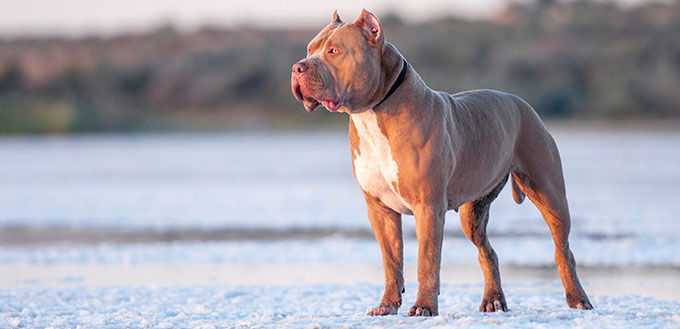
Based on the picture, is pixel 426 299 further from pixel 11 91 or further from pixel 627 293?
pixel 11 91

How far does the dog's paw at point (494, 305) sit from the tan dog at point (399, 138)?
27.4 inches

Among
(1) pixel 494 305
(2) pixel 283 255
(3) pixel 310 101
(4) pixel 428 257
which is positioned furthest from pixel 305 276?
(3) pixel 310 101

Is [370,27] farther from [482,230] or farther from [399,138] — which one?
[482,230]

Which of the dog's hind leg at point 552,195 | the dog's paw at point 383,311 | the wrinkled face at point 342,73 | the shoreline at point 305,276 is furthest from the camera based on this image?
the shoreline at point 305,276

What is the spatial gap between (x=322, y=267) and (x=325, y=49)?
3665 mm

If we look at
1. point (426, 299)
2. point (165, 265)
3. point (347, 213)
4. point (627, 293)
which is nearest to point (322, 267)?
point (165, 265)

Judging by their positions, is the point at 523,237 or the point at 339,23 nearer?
the point at 339,23

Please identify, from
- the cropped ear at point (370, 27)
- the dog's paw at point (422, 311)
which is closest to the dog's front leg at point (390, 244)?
the dog's paw at point (422, 311)

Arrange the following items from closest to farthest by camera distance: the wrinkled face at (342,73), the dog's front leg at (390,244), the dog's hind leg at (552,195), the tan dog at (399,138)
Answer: the wrinkled face at (342,73), the tan dog at (399,138), the dog's front leg at (390,244), the dog's hind leg at (552,195)

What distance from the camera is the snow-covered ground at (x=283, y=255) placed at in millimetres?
6785

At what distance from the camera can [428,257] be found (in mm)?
6059

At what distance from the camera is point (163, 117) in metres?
46.2

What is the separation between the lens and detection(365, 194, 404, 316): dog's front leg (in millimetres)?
6367

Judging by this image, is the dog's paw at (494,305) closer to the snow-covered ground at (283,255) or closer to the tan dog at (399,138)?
the snow-covered ground at (283,255)
